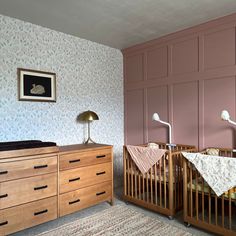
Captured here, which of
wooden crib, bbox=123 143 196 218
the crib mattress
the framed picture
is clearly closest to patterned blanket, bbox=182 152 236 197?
the crib mattress

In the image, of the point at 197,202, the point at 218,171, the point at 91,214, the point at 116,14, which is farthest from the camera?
the point at 91,214

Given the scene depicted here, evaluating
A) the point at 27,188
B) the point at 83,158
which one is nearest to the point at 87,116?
the point at 83,158

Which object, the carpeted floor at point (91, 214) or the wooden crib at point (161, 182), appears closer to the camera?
the carpeted floor at point (91, 214)

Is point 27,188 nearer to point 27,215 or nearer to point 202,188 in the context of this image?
point 27,215

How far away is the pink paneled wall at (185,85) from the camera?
8.52 ft

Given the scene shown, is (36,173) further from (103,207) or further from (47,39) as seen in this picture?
(47,39)

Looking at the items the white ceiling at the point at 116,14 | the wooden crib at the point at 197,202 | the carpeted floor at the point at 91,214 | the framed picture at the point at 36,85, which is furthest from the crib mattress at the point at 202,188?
the framed picture at the point at 36,85

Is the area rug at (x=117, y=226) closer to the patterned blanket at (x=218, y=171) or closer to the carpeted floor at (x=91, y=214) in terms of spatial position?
the carpeted floor at (x=91, y=214)

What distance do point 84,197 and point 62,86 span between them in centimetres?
154

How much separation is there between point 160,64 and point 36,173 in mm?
2344

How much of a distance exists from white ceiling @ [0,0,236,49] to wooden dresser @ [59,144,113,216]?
63.7 inches

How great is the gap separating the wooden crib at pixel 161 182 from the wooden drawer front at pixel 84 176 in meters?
0.30

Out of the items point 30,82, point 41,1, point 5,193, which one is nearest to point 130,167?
point 5,193

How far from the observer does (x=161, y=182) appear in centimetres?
255
